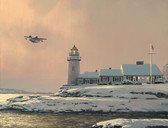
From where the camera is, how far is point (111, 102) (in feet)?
126

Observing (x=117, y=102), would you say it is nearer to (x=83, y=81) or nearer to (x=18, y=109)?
(x=18, y=109)

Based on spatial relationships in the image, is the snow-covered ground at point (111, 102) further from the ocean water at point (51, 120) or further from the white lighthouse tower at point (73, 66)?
the white lighthouse tower at point (73, 66)

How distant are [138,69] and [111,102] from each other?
3450cm

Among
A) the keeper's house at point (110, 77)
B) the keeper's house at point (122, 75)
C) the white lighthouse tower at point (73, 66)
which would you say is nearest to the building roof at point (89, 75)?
the keeper's house at point (122, 75)

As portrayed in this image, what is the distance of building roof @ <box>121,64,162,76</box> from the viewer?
6775 centimetres

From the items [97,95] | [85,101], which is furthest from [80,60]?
[85,101]

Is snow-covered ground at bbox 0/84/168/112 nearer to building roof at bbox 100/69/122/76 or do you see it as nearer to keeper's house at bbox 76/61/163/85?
Answer: keeper's house at bbox 76/61/163/85

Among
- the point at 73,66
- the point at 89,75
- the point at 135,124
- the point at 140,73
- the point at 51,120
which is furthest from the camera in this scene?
the point at 89,75

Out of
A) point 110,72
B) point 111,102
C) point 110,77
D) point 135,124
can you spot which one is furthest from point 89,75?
point 135,124

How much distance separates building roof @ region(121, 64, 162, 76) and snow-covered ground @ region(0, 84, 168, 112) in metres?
22.0

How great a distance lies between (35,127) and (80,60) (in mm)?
48733

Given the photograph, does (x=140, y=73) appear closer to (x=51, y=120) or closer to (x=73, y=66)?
(x=73, y=66)

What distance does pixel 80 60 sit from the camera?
68875 mm

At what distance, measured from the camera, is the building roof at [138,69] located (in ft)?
222
